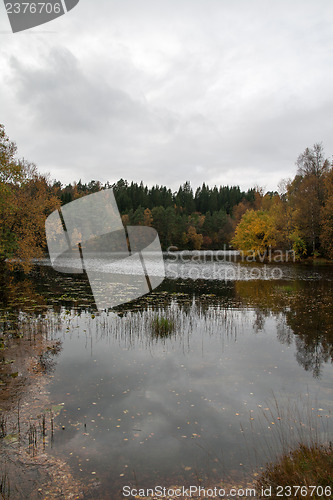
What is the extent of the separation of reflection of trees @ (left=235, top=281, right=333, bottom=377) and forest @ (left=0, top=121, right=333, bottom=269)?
17.7 metres

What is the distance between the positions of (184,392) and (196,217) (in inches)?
5392

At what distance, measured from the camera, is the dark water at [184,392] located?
592cm

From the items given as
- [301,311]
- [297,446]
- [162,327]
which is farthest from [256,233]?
[297,446]

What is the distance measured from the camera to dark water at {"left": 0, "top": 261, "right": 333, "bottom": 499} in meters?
5.92

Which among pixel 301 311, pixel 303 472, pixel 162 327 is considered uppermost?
pixel 303 472

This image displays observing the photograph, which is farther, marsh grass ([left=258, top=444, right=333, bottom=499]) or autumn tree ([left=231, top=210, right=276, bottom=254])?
autumn tree ([left=231, top=210, right=276, bottom=254])

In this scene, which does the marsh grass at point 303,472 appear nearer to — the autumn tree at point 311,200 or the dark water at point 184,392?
the dark water at point 184,392

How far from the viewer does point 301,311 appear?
1889cm

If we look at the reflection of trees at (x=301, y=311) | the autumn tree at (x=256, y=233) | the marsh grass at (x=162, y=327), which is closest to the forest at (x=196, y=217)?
the autumn tree at (x=256, y=233)

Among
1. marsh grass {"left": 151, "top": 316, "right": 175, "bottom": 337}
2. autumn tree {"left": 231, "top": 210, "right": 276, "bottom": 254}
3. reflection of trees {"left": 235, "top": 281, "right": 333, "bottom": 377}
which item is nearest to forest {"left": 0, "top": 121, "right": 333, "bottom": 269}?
autumn tree {"left": 231, "top": 210, "right": 276, "bottom": 254}

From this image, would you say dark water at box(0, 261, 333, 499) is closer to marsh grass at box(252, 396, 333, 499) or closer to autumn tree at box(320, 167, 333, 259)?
marsh grass at box(252, 396, 333, 499)

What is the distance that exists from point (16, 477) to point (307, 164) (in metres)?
68.7

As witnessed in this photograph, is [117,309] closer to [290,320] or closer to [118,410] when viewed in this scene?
[290,320]

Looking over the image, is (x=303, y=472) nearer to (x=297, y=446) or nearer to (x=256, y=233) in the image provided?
(x=297, y=446)
